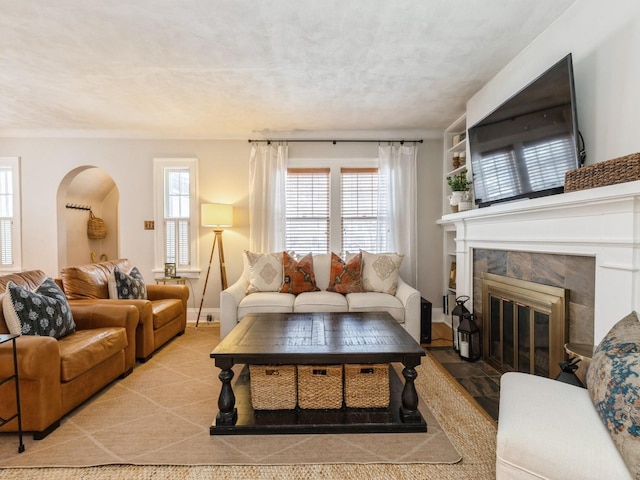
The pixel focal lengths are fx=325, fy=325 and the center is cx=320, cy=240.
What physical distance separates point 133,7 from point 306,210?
2822mm

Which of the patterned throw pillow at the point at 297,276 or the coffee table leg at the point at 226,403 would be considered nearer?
the coffee table leg at the point at 226,403

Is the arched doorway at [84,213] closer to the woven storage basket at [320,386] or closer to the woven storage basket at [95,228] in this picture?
the woven storage basket at [95,228]

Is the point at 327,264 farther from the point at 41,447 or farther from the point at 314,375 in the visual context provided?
the point at 41,447

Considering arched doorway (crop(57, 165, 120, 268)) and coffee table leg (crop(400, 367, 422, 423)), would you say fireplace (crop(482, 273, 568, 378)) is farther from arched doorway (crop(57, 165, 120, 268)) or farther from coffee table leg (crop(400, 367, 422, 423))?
arched doorway (crop(57, 165, 120, 268))

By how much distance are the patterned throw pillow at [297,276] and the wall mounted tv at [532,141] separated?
1999 mm

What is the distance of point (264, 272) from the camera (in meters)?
3.79

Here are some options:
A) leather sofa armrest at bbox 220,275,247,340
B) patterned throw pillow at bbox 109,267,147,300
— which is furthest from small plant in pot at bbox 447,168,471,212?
patterned throw pillow at bbox 109,267,147,300

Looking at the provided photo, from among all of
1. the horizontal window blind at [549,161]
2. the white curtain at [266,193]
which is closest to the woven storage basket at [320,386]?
the horizontal window blind at [549,161]

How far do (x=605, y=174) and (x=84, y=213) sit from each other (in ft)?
21.8

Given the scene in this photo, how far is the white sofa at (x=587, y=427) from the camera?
103cm

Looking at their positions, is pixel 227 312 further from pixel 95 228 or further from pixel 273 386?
pixel 95 228

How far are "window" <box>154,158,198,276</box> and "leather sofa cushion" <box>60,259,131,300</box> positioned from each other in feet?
3.83

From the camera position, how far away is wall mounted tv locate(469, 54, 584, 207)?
195cm

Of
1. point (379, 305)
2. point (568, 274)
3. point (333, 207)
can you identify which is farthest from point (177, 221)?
point (568, 274)
